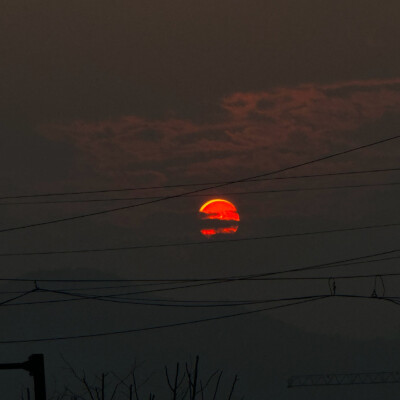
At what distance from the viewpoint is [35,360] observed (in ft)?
90.6

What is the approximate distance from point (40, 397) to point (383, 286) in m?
16.6

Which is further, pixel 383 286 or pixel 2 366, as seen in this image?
pixel 383 286

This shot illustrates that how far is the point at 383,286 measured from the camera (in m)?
39.0

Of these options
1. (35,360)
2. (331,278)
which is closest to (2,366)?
(35,360)

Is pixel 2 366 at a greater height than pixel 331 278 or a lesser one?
lesser

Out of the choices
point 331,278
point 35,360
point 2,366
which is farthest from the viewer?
point 331,278

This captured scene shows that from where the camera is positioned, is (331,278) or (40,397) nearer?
(40,397)

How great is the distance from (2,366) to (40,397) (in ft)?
5.90

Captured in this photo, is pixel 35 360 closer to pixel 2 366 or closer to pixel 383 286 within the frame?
pixel 2 366

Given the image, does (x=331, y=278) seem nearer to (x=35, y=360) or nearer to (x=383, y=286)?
(x=383, y=286)

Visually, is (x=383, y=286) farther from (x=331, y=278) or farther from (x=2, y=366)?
(x=2, y=366)

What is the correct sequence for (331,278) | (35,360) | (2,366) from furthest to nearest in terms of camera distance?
(331,278)
(35,360)
(2,366)

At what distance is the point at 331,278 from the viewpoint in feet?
127

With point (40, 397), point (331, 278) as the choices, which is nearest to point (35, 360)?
point (40, 397)
